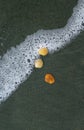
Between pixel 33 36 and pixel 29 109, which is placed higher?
pixel 33 36

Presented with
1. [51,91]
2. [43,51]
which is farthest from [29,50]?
[51,91]

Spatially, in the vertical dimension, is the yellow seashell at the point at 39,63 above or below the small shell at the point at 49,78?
above

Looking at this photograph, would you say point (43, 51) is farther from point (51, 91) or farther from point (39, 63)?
point (51, 91)

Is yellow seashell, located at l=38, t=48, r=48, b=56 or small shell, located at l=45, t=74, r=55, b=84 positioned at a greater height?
yellow seashell, located at l=38, t=48, r=48, b=56

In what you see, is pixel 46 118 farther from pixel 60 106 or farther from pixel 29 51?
pixel 29 51

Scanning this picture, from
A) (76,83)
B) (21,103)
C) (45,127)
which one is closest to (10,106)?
(21,103)

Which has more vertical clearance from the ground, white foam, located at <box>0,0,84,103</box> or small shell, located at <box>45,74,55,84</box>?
white foam, located at <box>0,0,84,103</box>
